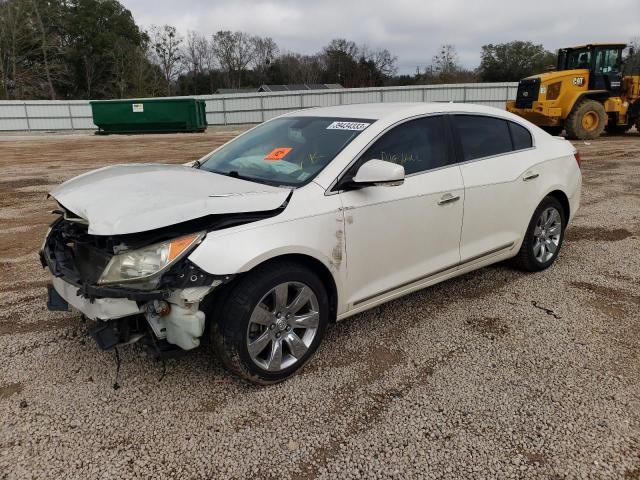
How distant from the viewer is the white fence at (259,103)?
30.0 metres

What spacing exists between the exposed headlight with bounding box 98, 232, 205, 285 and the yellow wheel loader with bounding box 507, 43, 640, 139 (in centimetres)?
1609

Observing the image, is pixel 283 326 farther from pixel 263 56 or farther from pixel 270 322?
pixel 263 56

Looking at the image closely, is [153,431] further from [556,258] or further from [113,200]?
[556,258]

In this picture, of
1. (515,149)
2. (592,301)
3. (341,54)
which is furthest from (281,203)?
(341,54)

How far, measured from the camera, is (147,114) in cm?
2705

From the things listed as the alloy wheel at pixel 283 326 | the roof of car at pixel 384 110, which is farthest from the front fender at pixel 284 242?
the roof of car at pixel 384 110

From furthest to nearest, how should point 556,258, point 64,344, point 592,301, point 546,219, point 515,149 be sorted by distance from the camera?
point 556,258, point 546,219, point 515,149, point 592,301, point 64,344

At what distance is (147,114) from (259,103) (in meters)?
7.19

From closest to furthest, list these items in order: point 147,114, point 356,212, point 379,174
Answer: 1. point 379,174
2. point 356,212
3. point 147,114

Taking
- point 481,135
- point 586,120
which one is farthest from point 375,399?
point 586,120

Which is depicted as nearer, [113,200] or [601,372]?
[113,200]

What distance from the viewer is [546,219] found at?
4793 mm

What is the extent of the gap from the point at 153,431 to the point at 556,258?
14.1 feet

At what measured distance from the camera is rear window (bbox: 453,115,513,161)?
4.05m
